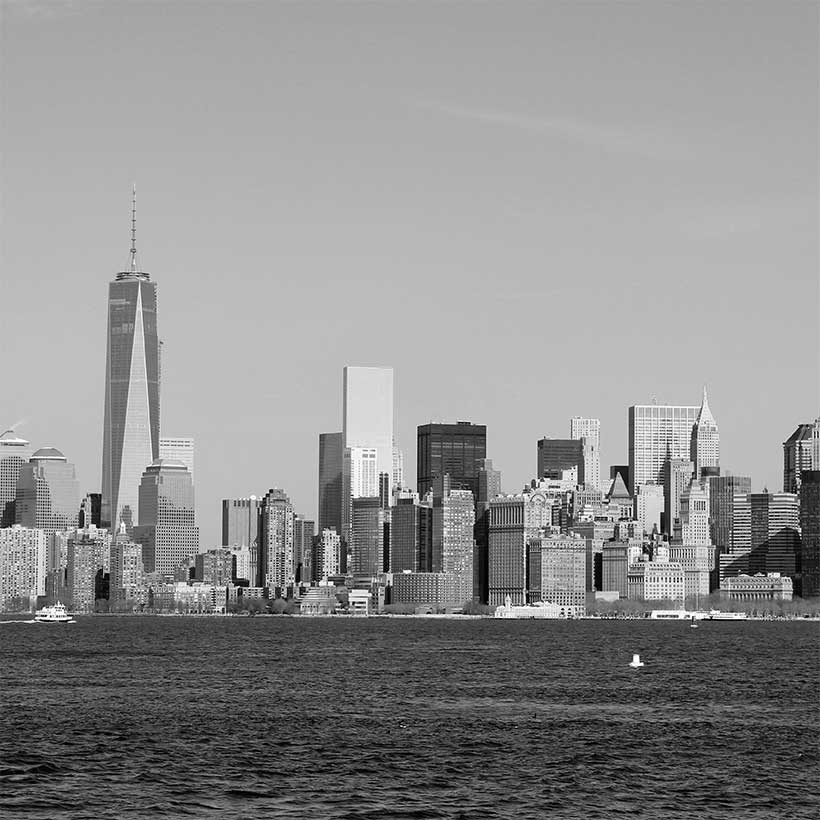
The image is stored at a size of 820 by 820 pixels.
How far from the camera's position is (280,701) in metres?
98.4

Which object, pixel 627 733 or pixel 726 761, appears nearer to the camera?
pixel 726 761

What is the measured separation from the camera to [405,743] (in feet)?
253

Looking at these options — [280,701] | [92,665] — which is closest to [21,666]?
[92,665]

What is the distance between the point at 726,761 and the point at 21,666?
73746 mm

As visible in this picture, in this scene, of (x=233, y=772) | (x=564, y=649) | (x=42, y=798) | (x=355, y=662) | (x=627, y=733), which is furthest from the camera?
(x=564, y=649)

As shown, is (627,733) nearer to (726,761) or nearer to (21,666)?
(726,761)

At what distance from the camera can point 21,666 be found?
440ft

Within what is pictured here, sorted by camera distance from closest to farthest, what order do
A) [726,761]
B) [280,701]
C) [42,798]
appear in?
1. [42,798]
2. [726,761]
3. [280,701]

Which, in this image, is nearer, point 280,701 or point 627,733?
point 627,733

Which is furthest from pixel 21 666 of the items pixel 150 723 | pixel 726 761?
pixel 726 761

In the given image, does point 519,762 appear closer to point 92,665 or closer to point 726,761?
point 726,761

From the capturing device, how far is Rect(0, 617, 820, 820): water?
6169 cm

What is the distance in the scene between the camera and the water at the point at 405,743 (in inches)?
2429

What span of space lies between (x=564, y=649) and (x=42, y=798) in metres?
126
